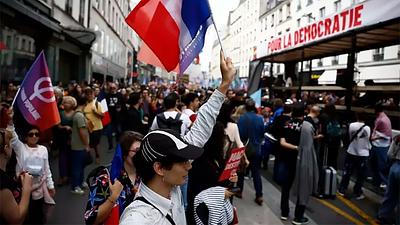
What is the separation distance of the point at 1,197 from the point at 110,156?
24.0ft

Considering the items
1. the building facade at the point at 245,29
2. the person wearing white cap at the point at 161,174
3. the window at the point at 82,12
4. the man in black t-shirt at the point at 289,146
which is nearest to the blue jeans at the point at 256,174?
the man in black t-shirt at the point at 289,146

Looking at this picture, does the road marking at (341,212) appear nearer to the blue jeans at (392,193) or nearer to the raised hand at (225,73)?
the blue jeans at (392,193)

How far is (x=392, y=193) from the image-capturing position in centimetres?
550

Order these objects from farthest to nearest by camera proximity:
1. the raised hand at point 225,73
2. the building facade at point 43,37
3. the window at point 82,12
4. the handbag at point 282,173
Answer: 1. the window at point 82,12
2. the building facade at point 43,37
3. the handbag at point 282,173
4. the raised hand at point 225,73

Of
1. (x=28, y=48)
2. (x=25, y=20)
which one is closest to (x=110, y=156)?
(x=25, y=20)

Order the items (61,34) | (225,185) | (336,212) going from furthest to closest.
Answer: (61,34) < (336,212) < (225,185)

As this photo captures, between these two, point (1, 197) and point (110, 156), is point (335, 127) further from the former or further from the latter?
point (1, 197)

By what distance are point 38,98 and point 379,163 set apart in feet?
20.6

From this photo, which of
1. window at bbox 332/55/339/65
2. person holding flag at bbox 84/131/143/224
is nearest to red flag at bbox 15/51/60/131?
person holding flag at bbox 84/131/143/224

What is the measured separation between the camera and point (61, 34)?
13.8m

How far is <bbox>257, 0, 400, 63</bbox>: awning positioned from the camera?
6.33 metres

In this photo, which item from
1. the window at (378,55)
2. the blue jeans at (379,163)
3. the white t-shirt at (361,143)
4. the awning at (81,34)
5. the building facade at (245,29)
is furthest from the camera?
the window at (378,55)

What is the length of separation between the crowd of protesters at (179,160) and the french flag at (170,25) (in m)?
0.51

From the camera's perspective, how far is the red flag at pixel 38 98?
393cm
